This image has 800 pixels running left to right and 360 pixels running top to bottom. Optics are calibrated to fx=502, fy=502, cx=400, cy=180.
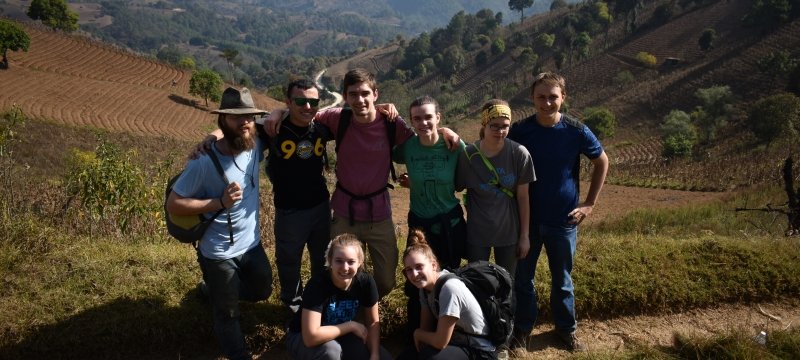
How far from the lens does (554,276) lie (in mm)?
3648

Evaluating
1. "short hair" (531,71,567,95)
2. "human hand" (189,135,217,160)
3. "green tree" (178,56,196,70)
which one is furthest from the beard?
"green tree" (178,56,196,70)

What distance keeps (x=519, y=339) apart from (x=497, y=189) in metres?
1.24

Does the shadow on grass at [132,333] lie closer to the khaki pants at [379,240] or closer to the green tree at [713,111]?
the khaki pants at [379,240]

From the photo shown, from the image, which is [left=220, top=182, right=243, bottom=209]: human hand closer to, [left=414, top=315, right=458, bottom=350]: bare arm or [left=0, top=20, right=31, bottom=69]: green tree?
[left=414, top=315, right=458, bottom=350]: bare arm

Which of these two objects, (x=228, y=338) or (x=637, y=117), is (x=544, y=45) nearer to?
(x=637, y=117)

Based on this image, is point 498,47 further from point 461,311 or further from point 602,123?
point 461,311

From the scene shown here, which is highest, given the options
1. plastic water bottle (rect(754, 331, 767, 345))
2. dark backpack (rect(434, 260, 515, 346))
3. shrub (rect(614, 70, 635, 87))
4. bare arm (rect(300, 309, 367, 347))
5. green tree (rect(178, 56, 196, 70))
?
shrub (rect(614, 70, 635, 87))

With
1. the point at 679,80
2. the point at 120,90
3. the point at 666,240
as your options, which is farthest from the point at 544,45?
the point at 666,240

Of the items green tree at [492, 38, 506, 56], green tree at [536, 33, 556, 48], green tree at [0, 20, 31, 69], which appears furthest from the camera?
green tree at [492, 38, 506, 56]

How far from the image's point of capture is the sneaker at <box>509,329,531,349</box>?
3.72m

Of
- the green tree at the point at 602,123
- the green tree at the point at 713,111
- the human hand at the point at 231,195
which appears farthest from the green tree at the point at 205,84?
the human hand at the point at 231,195

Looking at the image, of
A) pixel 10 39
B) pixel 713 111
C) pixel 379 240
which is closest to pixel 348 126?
pixel 379 240

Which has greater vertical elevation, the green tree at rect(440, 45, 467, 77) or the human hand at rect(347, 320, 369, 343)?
the green tree at rect(440, 45, 467, 77)

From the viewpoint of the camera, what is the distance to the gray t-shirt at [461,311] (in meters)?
2.93
